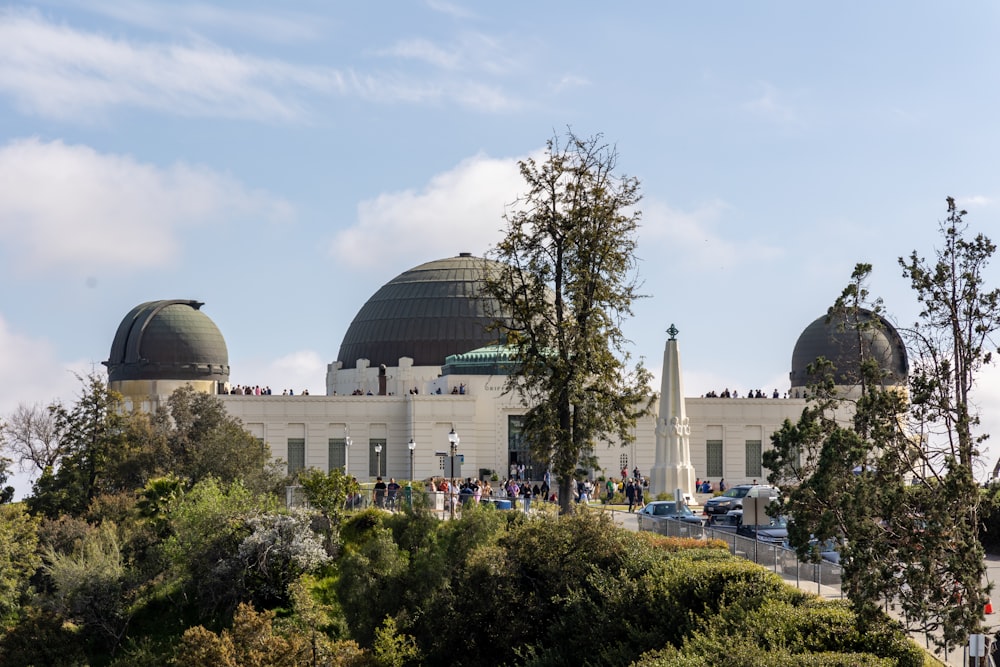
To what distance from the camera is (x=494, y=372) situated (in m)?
70.2

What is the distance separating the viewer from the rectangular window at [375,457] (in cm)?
7031

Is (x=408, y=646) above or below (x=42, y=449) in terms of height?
below

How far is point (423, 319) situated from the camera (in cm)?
7762

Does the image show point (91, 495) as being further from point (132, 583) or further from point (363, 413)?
point (363, 413)

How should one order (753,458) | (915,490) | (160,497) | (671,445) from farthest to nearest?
(753,458) → (671,445) → (160,497) → (915,490)

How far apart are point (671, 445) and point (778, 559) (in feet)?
101

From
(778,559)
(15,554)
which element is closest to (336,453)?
(15,554)

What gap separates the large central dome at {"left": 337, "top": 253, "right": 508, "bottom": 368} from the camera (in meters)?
76.4

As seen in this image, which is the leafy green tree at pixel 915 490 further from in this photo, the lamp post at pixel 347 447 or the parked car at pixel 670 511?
the lamp post at pixel 347 447

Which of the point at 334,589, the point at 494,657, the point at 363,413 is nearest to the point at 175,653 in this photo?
the point at 334,589

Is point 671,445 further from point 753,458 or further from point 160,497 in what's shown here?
point 160,497

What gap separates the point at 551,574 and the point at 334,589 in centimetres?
951

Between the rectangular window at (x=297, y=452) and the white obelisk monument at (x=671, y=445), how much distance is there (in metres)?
18.7

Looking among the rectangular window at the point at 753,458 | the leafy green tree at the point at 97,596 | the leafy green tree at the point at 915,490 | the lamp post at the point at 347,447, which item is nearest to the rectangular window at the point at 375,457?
the lamp post at the point at 347,447
